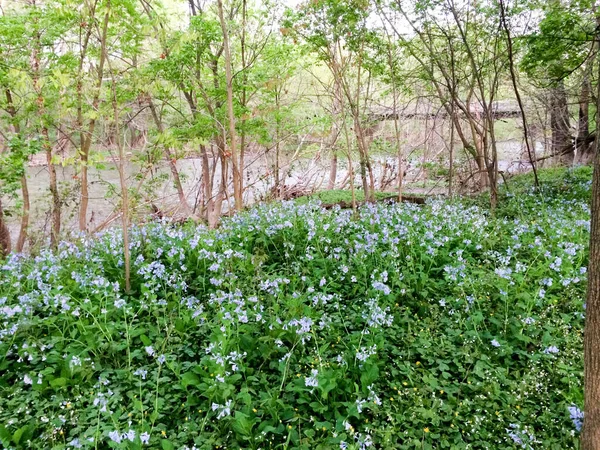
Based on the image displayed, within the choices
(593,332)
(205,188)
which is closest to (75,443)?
(593,332)

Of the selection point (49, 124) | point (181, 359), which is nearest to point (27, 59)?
point (49, 124)

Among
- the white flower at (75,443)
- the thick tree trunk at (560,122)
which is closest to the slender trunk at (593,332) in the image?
the white flower at (75,443)

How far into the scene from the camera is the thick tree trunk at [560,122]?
879 centimetres

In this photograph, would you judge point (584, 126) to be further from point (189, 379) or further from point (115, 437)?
point (115, 437)

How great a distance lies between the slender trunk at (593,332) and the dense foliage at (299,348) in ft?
0.93

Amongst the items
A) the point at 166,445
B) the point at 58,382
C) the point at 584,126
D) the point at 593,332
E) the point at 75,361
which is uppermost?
the point at 584,126

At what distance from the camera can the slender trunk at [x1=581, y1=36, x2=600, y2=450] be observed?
1519mm

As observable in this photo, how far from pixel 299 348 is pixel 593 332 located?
1.54m

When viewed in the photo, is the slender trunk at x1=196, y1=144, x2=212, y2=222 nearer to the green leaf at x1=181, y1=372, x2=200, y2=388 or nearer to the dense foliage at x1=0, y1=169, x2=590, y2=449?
the dense foliage at x1=0, y1=169, x2=590, y2=449

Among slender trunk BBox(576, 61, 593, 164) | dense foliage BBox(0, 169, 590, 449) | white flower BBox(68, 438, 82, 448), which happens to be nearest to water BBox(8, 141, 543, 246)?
slender trunk BBox(576, 61, 593, 164)

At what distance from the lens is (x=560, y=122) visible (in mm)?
10047

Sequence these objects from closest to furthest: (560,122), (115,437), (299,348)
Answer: (115,437)
(299,348)
(560,122)

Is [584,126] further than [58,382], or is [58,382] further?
[584,126]

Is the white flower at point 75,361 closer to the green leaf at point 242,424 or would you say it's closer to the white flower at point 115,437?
the white flower at point 115,437
